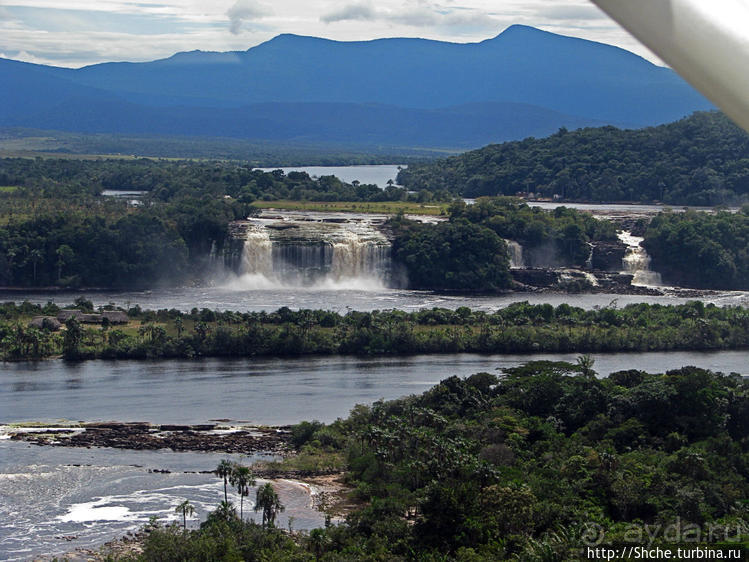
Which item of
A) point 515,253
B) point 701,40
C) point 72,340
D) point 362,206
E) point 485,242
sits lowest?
point 72,340

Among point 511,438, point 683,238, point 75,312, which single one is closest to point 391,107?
point 683,238

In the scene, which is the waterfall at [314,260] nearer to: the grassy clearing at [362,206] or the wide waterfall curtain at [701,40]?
the grassy clearing at [362,206]

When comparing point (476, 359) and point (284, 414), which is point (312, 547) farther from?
point (476, 359)

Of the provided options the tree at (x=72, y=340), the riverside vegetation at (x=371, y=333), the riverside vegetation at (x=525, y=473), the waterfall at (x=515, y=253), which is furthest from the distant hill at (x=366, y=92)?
the riverside vegetation at (x=525, y=473)

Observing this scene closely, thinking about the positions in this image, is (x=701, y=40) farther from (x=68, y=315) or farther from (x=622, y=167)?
(x=622, y=167)

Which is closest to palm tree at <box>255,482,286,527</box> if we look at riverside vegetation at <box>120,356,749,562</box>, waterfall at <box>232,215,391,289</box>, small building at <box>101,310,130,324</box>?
riverside vegetation at <box>120,356,749,562</box>

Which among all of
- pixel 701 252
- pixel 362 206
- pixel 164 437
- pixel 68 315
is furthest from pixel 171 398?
pixel 362 206

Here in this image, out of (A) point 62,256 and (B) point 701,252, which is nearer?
(A) point 62,256
